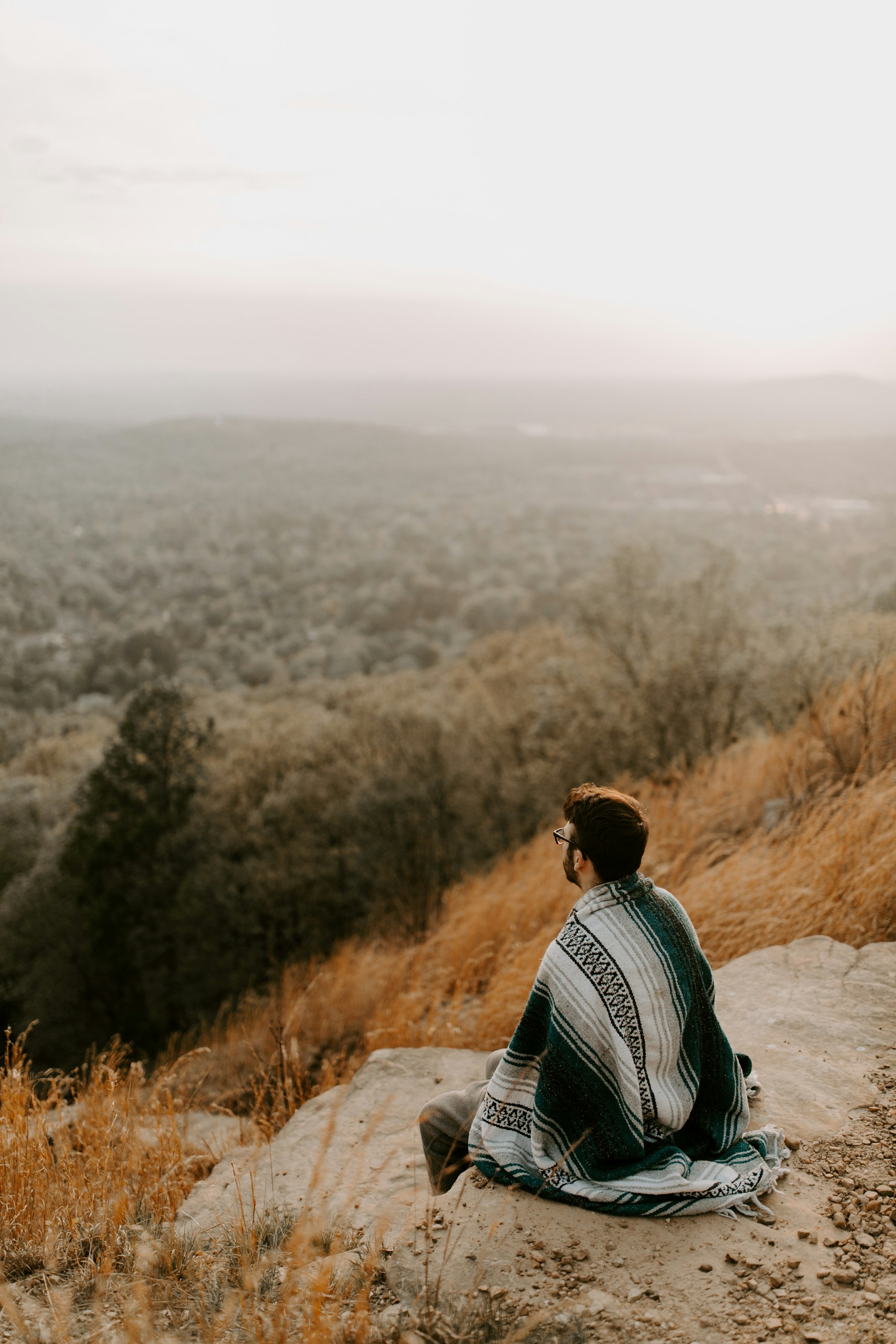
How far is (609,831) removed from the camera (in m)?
2.40

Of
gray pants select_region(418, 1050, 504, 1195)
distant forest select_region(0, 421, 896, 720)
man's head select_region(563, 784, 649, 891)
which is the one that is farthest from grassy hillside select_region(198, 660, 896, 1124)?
distant forest select_region(0, 421, 896, 720)

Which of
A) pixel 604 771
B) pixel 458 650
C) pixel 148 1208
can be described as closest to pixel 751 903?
pixel 148 1208

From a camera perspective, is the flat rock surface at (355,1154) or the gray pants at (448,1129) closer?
the gray pants at (448,1129)

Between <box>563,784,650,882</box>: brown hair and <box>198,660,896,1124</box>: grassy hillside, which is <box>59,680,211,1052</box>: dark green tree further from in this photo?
<box>563,784,650,882</box>: brown hair

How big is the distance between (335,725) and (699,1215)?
752 inches

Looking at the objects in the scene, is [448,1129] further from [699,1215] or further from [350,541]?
[350,541]

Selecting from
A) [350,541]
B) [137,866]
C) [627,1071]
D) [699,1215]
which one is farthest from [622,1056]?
[350,541]

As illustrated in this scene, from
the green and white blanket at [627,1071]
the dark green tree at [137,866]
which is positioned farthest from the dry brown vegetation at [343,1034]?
the dark green tree at [137,866]

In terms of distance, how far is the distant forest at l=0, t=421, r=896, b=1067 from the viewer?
44.0 feet

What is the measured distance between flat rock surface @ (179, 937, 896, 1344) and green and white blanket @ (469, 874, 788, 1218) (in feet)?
0.31

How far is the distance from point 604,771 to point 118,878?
10.0 meters

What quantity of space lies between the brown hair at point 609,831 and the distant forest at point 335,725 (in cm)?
671

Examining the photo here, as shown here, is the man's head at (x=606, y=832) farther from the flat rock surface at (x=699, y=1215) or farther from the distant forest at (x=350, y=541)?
the distant forest at (x=350, y=541)

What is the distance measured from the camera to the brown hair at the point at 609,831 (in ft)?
7.88
